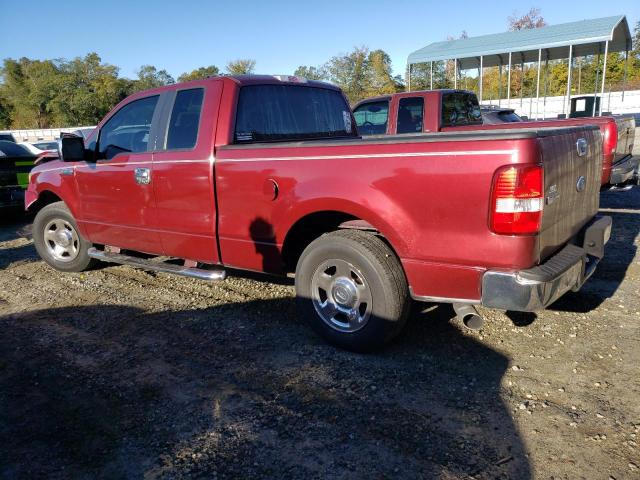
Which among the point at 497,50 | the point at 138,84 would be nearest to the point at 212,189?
the point at 497,50

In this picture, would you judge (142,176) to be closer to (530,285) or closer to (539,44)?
(530,285)

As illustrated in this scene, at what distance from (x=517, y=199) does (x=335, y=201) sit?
119cm

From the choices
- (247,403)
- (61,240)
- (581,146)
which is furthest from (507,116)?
(247,403)

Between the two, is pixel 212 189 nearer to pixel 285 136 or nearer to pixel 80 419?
pixel 285 136

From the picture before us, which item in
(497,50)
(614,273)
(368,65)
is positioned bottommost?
(614,273)

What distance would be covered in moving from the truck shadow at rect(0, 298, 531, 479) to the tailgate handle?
4.96 feet

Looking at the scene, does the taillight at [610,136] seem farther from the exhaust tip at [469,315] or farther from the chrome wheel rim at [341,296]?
the chrome wheel rim at [341,296]

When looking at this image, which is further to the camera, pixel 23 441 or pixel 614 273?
pixel 614 273

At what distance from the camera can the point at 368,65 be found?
53.7 m

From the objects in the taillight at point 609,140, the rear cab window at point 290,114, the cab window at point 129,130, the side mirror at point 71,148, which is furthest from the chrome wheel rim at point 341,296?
the taillight at point 609,140

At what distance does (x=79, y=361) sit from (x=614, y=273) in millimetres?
5069

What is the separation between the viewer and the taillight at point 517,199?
2.80 metres

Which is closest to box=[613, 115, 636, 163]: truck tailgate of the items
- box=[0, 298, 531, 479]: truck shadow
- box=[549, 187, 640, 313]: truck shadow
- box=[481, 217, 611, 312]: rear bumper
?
box=[549, 187, 640, 313]: truck shadow

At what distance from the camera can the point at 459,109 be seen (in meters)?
8.20
